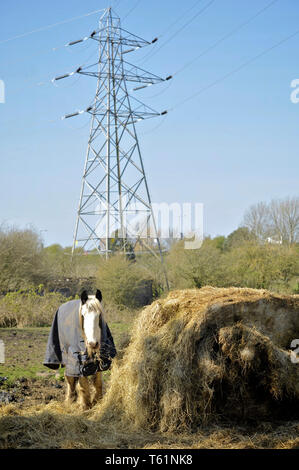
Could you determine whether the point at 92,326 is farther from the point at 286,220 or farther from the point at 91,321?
the point at 286,220

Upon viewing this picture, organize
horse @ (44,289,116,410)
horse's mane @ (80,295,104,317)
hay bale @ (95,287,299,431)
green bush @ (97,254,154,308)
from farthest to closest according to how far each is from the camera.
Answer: green bush @ (97,254,154,308) → horse's mane @ (80,295,104,317) → horse @ (44,289,116,410) → hay bale @ (95,287,299,431)

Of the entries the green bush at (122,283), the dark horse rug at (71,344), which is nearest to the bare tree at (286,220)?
the green bush at (122,283)

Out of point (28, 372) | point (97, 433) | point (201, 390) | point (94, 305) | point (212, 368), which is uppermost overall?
point (94, 305)

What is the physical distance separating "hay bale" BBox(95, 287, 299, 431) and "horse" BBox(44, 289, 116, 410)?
516 mm

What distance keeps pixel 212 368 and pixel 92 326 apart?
1703 mm

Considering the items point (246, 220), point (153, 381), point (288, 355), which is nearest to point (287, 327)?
point (288, 355)

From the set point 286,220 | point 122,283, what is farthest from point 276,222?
point 122,283

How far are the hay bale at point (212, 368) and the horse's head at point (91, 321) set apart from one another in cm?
54

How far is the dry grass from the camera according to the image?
601cm

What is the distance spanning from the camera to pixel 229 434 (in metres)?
5.92

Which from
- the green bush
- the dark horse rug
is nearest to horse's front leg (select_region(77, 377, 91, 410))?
the dark horse rug

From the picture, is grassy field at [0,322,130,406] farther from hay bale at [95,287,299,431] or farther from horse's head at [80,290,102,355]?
hay bale at [95,287,299,431]

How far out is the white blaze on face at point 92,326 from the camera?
6809 mm

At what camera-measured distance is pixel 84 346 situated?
7.08 meters
